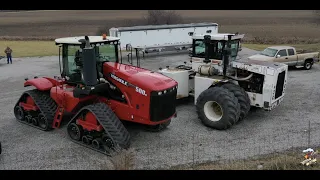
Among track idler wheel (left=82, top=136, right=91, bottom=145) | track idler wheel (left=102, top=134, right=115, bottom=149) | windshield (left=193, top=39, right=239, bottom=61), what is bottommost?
track idler wheel (left=82, top=136, right=91, bottom=145)

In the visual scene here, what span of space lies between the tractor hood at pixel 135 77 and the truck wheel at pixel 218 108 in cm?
185

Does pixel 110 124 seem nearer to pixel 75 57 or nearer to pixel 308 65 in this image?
pixel 75 57

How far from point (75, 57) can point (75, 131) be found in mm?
1982

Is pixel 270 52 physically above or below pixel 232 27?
below

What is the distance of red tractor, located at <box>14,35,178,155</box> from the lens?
859 centimetres

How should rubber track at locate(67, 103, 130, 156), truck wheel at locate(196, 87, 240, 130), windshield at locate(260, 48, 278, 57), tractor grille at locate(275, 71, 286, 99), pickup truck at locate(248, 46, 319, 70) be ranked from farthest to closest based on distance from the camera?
windshield at locate(260, 48, 278, 57) < pickup truck at locate(248, 46, 319, 70) < tractor grille at locate(275, 71, 286, 99) < truck wheel at locate(196, 87, 240, 130) < rubber track at locate(67, 103, 130, 156)

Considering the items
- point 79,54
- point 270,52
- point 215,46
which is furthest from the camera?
point 270,52

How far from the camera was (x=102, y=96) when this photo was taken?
31.5ft

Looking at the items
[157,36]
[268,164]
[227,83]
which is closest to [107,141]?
[268,164]

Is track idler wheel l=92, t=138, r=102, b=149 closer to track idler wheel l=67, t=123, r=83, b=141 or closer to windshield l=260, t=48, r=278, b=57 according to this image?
track idler wheel l=67, t=123, r=83, b=141

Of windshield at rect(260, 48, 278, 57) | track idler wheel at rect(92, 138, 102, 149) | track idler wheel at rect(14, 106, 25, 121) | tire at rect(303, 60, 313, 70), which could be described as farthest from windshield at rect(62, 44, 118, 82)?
tire at rect(303, 60, 313, 70)

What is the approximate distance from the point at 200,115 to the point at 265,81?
223 centimetres

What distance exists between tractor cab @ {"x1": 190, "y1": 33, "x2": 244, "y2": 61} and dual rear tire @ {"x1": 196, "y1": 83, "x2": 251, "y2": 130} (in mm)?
1492

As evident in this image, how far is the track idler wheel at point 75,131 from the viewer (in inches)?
Result: 362
